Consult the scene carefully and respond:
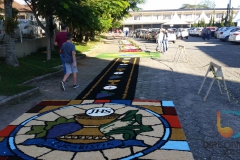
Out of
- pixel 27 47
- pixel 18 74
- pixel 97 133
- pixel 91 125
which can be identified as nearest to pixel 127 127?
pixel 97 133

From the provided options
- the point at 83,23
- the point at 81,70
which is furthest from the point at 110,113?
the point at 83,23

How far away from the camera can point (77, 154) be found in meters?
3.72

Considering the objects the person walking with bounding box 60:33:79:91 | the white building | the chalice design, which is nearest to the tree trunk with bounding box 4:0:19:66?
the person walking with bounding box 60:33:79:91

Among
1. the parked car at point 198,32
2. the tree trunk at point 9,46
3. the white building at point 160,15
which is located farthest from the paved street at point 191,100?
the white building at point 160,15

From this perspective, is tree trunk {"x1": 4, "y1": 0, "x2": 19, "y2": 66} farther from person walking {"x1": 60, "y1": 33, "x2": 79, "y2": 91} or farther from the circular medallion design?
the circular medallion design

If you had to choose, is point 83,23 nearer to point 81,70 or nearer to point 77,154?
point 81,70

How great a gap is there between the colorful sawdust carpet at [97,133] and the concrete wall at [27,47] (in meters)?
7.30

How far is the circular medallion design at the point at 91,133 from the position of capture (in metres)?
3.84

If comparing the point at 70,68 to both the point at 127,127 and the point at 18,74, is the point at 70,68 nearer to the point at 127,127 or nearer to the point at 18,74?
the point at 18,74

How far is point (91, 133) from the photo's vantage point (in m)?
4.43

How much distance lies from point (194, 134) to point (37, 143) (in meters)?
2.60

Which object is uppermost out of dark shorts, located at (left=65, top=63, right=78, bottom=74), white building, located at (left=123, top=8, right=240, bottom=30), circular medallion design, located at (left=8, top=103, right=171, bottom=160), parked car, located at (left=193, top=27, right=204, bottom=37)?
white building, located at (left=123, top=8, right=240, bottom=30)

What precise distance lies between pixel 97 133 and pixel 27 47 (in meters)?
10.7

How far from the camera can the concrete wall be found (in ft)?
40.9
